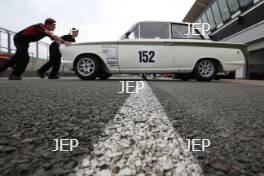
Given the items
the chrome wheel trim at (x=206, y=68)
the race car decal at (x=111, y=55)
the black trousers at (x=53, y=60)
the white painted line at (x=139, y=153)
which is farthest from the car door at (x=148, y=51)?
the white painted line at (x=139, y=153)

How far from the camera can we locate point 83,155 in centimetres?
82

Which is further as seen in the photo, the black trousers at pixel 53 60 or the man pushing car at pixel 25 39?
the black trousers at pixel 53 60

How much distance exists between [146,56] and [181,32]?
125cm

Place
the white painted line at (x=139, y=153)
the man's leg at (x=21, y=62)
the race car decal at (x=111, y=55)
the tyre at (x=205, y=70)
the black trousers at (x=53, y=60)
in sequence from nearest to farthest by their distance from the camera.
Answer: the white painted line at (x=139, y=153), the man's leg at (x=21, y=62), the race car decal at (x=111, y=55), the tyre at (x=205, y=70), the black trousers at (x=53, y=60)

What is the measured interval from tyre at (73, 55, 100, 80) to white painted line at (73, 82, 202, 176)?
212 inches

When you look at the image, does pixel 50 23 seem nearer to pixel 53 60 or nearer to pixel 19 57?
pixel 19 57

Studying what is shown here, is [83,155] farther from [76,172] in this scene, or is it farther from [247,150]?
[247,150]

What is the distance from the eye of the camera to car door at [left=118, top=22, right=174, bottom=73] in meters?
6.58

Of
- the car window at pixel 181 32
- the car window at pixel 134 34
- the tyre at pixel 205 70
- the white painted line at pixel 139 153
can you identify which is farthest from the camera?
the tyre at pixel 205 70

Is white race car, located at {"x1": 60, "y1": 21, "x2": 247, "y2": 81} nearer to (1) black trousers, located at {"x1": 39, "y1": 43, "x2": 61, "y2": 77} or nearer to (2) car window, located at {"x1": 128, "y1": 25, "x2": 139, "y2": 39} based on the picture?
(2) car window, located at {"x1": 128, "y1": 25, "x2": 139, "y2": 39}

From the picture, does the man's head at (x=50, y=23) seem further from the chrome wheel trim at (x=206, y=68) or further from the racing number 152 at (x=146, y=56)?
the chrome wheel trim at (x=206, y=68)

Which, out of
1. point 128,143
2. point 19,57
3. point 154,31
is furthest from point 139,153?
point 19,57

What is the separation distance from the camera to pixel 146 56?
6613 millimetres

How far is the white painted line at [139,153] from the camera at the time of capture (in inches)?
28.1
